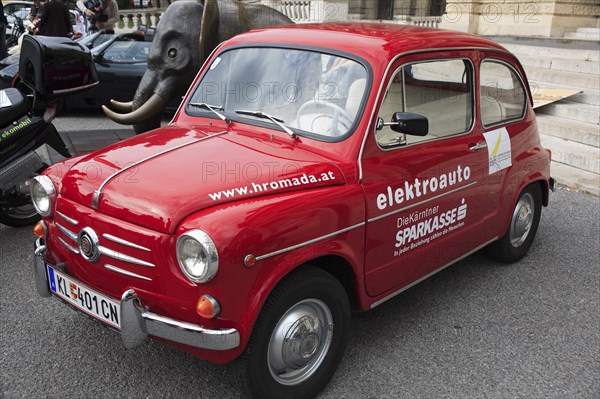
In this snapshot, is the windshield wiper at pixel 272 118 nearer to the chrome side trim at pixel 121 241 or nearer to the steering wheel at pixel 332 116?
the steering wheel at pixel 332 116

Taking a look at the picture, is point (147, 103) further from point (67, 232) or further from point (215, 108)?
point (67, 232)

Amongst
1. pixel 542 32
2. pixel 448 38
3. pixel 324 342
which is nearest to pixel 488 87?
pixel 448 38

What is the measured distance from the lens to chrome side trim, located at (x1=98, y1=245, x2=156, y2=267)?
8.54ft

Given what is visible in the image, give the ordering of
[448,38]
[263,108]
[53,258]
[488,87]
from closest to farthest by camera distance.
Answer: [53,258], [263,108], [448,38], [488,87]

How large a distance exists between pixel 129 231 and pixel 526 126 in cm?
331

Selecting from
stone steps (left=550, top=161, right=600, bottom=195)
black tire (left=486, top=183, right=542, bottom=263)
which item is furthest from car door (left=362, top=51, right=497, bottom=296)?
stone steps (left=550, top=161, right=600, bottom=195)

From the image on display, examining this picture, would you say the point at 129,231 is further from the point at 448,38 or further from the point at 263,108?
the point at 448,38

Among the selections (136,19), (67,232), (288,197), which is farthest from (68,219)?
(136,19)

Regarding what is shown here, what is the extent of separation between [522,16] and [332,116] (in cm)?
1342

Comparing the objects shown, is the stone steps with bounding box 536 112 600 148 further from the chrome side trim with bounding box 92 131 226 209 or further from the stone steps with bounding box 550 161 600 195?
the chrome side trim with bounding box 92 131 226 209

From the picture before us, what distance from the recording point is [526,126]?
4.51 metres

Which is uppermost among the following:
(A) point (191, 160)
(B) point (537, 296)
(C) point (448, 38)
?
(C) point (448, 38)

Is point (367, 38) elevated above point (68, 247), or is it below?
above

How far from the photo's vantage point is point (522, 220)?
4695 mm
